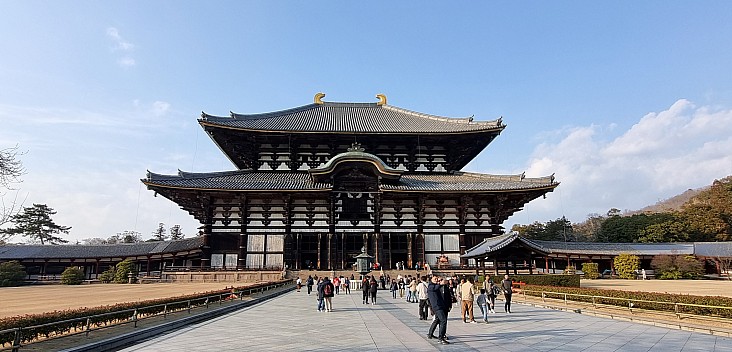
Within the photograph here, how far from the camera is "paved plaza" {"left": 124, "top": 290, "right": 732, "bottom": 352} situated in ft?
31.9

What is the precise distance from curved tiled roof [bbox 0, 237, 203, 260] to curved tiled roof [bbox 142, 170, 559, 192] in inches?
298

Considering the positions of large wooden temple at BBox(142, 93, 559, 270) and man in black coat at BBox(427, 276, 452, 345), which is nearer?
man in black coat at BBox(427, 276, 452, 345)

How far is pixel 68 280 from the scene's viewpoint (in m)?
37.0

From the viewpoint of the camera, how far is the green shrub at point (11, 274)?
3659 centimetres

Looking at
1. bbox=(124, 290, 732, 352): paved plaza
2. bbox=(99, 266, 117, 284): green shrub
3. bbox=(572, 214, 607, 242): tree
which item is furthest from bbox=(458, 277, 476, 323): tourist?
bbox=(572, 214, 607, 242): tree

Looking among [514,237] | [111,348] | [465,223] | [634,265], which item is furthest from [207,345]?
[634,265]

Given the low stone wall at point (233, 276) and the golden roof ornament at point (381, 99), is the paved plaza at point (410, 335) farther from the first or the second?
the golden roof ornament at point (381, 99)

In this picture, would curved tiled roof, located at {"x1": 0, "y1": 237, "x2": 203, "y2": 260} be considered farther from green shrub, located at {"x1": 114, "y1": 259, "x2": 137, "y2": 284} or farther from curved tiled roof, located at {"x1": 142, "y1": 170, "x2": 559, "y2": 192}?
curved tiled roof, located at {"x1": 142, "y1": 170, "x2": 559, "y2": 192}

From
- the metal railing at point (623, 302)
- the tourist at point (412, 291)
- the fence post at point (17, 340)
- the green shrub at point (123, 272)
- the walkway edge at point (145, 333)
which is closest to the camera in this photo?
the fence post at point (17, 340)

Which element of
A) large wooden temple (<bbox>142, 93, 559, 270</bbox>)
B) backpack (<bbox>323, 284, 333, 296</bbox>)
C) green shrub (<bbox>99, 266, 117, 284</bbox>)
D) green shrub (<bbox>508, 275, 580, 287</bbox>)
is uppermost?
large wooden temple (<bbox>142, 93, 559, 270</bbox>)

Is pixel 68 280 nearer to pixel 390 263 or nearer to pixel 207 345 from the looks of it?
pixel 390 263

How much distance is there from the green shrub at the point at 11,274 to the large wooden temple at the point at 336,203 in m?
16.2

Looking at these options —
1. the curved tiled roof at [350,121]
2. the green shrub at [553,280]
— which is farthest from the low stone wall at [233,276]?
the green shrub at [553,280]

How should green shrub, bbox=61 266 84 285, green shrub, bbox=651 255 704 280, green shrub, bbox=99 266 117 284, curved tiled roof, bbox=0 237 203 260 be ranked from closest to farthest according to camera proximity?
green shrub, bbox=61 266 84 285
green shrub, bbox=99 266 117 284
green shrub, bbox=651 255 704 280
curved tiled roof, bbox=0 237 203 260
